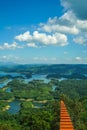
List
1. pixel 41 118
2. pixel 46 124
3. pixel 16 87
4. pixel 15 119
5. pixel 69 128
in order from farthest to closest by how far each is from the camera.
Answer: pixel 16 87 → pixel 15 119 → pixel 41 118 → pixel 46 124 → pixel 69 128

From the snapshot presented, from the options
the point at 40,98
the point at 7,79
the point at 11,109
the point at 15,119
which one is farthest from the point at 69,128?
the point at 7,79

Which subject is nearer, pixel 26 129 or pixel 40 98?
pixel 26 129

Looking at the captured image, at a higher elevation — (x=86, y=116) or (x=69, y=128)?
(x=69, y=128)

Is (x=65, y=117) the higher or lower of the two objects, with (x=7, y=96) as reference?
higher

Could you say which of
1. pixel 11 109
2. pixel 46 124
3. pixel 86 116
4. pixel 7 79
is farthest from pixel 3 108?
pixel 7 79

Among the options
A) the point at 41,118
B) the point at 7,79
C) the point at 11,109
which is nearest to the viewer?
the point at 41,118

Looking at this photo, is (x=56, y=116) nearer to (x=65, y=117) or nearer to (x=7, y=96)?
(x=65, y=117)

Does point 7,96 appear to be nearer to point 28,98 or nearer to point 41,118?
point 28,98

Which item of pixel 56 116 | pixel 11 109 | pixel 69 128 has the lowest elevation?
pixel 11 109

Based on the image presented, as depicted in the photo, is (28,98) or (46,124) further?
(28,98)
